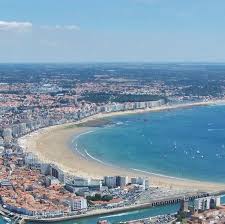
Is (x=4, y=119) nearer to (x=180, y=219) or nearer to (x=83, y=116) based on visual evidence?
(x=83, y=116)

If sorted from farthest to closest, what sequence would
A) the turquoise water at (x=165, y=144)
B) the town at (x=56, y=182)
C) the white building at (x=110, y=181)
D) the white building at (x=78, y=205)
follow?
the turquoise water at (x=165, y=144) → the white building at (x=110, y=181) → the town at (x=56, y=182) → the white building at (x=78, y=205)

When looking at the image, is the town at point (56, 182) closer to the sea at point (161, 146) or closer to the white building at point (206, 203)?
the white building at point (206, 203)

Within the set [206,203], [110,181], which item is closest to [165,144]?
[110,181]

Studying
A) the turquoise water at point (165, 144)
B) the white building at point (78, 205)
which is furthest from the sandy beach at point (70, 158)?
the white building at point (78, 205)

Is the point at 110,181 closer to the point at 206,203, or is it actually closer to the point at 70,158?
the point at 206,203

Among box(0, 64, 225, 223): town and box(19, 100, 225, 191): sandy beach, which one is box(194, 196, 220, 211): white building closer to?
box(0, 64, 225, 223): town

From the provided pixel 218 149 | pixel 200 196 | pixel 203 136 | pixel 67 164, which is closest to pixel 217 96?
pixel 203 136
